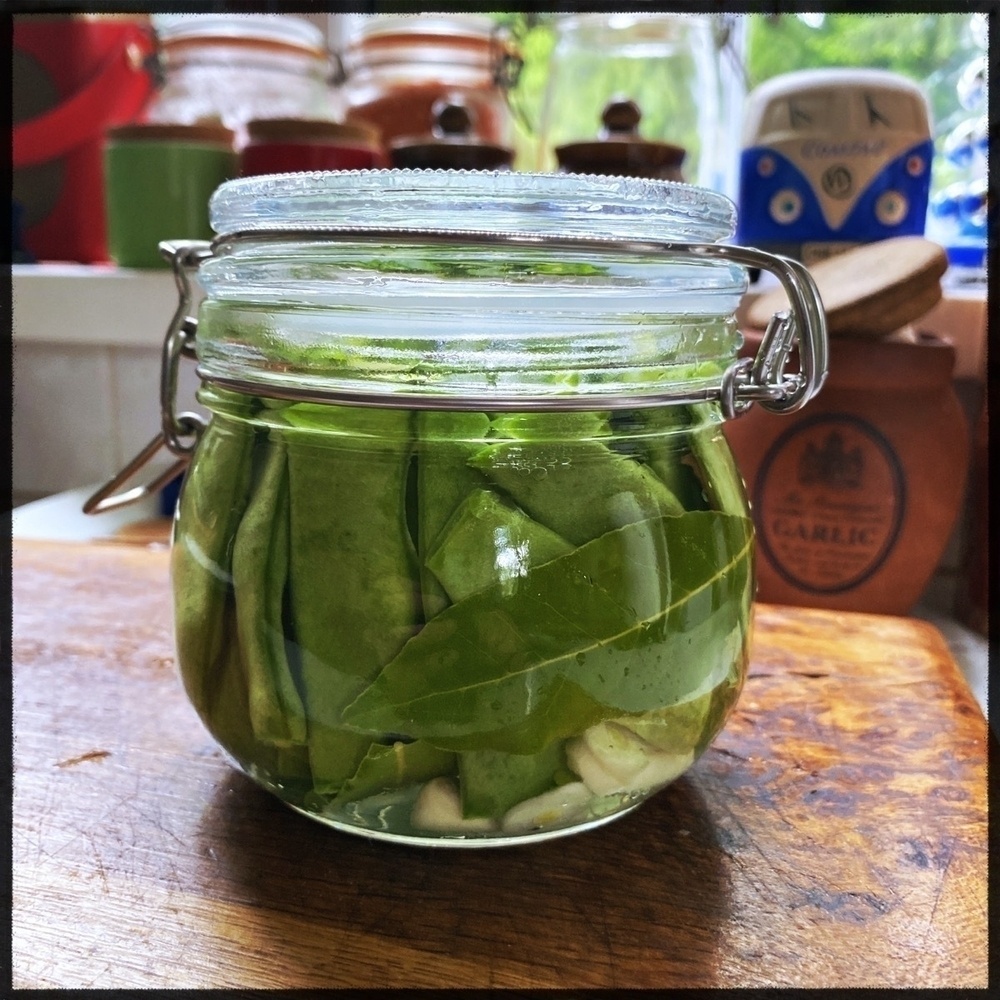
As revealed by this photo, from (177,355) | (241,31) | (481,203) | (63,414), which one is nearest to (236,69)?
(241,31)

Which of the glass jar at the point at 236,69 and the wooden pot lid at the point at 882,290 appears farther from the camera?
the glass jar at the point at 236,69

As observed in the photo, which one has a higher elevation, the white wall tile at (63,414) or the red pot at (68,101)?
the red pot at (68,101)

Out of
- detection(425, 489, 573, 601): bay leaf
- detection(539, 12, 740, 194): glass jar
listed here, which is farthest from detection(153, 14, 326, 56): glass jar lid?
detection(425, 489, 573, 601): bay leaf

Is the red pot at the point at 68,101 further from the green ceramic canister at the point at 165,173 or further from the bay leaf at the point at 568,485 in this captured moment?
the bay leaf at the point at 568,485

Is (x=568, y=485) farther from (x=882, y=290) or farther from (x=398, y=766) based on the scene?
(x=882, y=290)

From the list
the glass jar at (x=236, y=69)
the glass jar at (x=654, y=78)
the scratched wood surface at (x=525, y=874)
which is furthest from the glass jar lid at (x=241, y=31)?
the scratched wood surface at (x=525, y=874)

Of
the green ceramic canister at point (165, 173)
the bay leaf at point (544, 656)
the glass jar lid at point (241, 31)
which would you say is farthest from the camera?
the glass jar lid at point (241, 31)

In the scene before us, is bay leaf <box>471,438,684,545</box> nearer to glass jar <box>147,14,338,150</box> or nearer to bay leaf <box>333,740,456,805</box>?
bay leaf <box>333,740,456,805</box>
